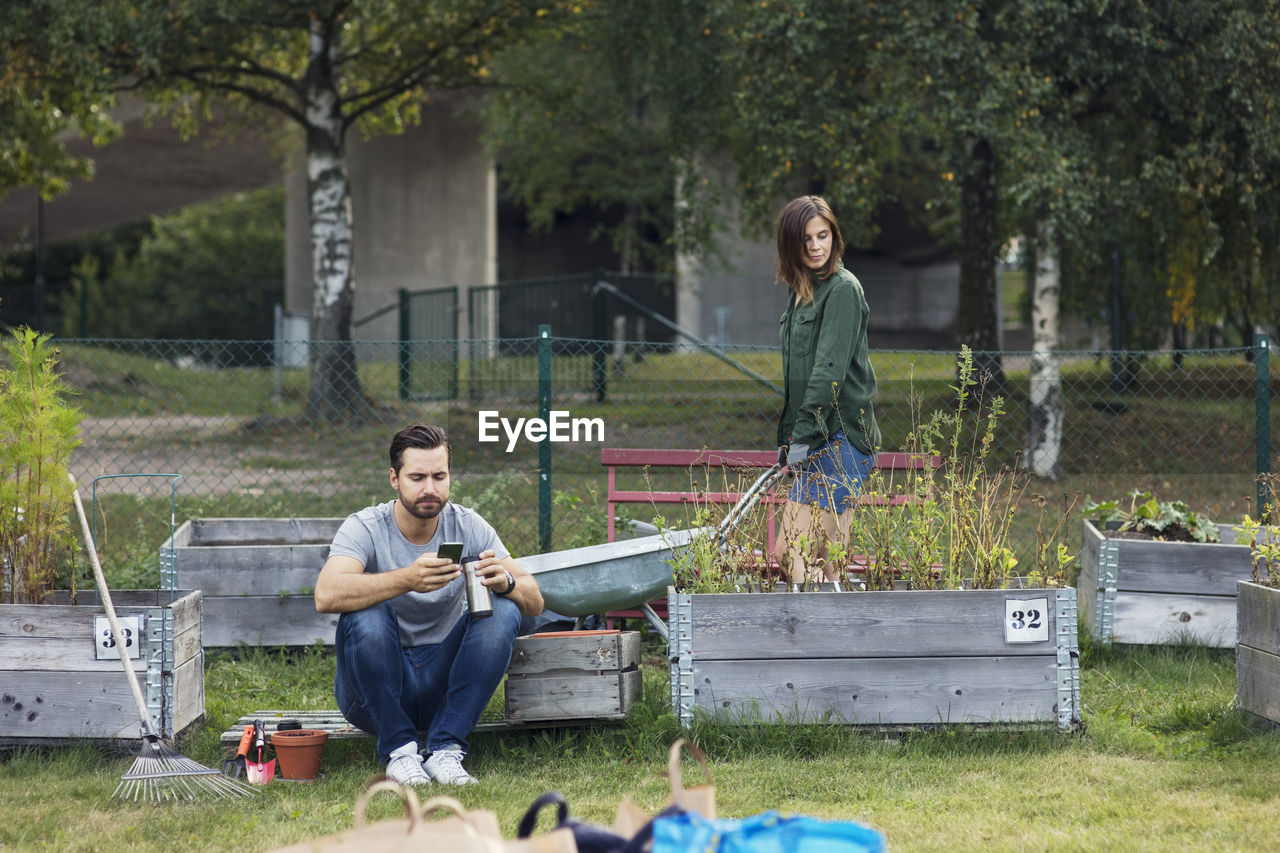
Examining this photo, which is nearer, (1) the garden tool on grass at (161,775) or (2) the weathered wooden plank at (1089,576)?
(1) the garden tool on grass at (161,775)

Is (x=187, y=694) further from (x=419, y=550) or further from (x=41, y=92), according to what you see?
(x=41, y=92)

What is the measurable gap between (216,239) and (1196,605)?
4024 centimetres

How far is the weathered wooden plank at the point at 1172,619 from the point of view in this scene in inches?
213

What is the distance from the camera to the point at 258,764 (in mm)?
4133

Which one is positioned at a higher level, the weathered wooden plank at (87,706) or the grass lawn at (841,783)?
the weathered wooden plank at (87,706)

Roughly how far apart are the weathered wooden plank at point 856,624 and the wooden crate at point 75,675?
5.83 feet

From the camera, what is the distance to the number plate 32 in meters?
4.25

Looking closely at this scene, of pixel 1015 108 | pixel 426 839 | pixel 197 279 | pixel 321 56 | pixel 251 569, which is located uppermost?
pixel 321 56

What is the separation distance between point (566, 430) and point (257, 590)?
151 inches

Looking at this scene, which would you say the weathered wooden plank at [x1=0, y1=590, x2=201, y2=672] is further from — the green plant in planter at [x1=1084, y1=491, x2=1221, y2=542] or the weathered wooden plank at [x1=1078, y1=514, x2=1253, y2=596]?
the green plant in planter at [x1=1084, y1=491, x2=1221, y2=542]

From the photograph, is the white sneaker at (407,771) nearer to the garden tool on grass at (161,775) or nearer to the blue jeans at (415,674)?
the blue jeans at (415,674)

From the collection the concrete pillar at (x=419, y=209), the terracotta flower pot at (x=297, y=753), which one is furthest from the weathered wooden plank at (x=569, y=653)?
the concrete pillar at (x=419, y=209)

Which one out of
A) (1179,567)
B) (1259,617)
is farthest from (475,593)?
(1179,567)

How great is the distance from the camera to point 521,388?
1395cm
